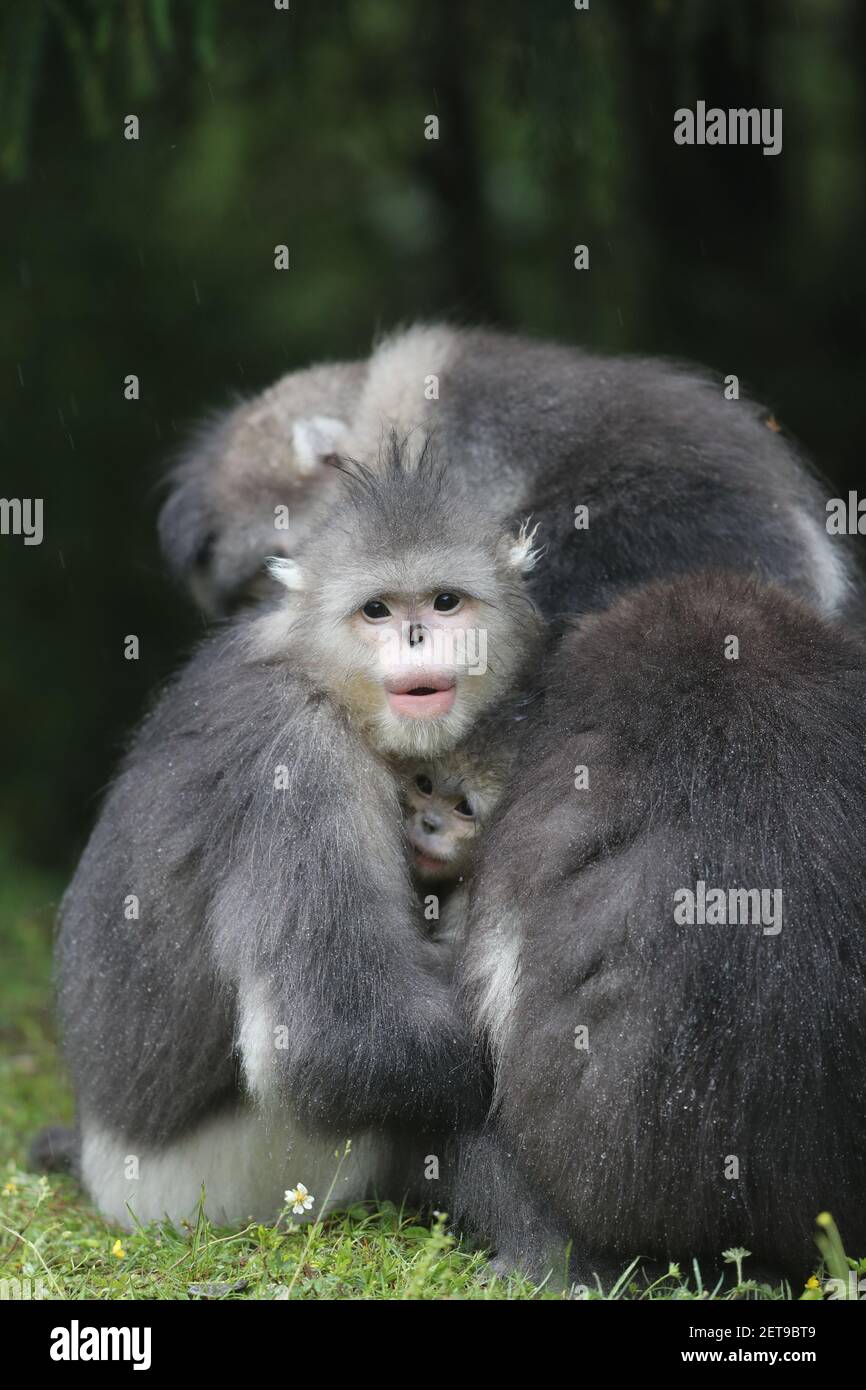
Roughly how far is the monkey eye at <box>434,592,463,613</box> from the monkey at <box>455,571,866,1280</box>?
62cm

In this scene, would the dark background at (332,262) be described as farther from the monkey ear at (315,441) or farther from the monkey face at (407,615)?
the monkey face at (407,615)

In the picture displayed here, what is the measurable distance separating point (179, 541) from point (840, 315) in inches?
199

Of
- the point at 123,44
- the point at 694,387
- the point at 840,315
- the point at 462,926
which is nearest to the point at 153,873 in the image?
the point at 462,926

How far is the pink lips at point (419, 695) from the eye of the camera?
16.5ft

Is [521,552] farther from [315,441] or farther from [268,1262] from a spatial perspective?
[268,1262]

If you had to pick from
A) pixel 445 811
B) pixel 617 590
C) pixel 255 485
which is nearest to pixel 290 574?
pixel 445 811

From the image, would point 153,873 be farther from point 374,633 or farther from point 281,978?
point 374,633

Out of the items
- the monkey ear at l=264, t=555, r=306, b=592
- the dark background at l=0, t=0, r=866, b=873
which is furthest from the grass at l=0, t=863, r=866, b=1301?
the dark background at l=0, t=0, r=866, b=873

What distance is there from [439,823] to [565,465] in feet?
5.77

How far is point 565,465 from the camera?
20.8 feet

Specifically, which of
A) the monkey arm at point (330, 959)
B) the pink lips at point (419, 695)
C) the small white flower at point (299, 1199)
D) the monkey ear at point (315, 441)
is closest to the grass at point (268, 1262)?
the small white flower at point (299, 1199)

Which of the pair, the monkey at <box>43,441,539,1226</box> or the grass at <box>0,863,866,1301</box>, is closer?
the grass at <box>0,863,866,1301</box>

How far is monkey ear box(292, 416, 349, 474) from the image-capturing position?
686 centimetres

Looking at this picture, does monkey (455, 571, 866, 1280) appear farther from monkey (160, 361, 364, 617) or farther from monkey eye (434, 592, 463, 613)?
monkey (160, 361, 364, 617)
